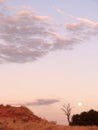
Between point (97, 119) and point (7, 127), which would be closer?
point (7, 127)

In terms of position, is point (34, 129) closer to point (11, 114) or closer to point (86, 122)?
point (11, 114)

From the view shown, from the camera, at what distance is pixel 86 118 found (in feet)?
287

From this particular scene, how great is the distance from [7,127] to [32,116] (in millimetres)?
41579

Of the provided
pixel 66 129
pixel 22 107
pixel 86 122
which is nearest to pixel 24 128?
pixel 66 129

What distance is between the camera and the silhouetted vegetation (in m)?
85.6

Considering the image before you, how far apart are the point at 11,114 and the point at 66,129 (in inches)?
1468

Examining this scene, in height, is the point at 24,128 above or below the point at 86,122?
below

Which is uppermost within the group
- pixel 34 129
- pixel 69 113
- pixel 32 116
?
pixel 69 113

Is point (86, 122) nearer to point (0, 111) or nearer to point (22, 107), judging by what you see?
point (22, 107)

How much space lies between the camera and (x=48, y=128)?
2912 centimetres

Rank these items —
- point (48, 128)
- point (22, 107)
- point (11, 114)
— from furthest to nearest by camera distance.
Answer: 1. point (22, 107)
2. point (11, 114)
3. point (48, 128)

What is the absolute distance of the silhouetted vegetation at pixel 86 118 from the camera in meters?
85.6

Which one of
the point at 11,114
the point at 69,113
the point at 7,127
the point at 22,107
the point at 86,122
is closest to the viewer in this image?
the point at 7,127

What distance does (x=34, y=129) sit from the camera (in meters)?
28.0
